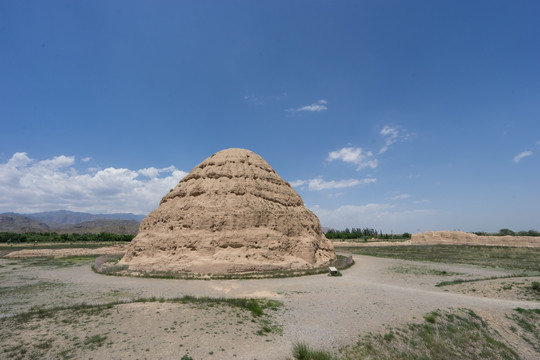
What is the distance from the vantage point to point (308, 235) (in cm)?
3312

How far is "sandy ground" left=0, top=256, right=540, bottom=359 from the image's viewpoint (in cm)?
1047

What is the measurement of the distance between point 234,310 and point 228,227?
14.5 meters

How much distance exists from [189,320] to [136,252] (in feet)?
66.5

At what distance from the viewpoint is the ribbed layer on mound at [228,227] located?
87.9 feet

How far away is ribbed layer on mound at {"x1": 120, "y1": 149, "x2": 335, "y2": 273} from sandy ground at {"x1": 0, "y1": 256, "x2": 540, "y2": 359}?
11.6ft

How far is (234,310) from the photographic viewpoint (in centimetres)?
1430

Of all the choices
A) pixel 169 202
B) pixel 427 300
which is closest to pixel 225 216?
pixel 169 202

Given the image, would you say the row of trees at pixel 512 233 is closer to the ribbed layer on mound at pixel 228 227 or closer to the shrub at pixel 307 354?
the ribbed layer on mound at pixel 228 227

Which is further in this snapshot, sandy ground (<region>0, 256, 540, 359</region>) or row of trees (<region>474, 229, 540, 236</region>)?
row of trees (<region>474, 229, 540, 236</region>)

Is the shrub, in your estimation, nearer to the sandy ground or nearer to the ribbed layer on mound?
the sandy ground

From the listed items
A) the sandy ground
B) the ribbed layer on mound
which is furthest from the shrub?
the ribbed layer on mound

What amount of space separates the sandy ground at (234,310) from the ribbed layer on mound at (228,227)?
3.54 metres

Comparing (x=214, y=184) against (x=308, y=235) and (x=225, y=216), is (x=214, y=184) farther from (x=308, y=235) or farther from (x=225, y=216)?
(x=308, y=235)

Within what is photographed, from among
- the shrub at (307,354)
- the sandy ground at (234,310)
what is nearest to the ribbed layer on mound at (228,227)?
the sandy ground at (234,310)
